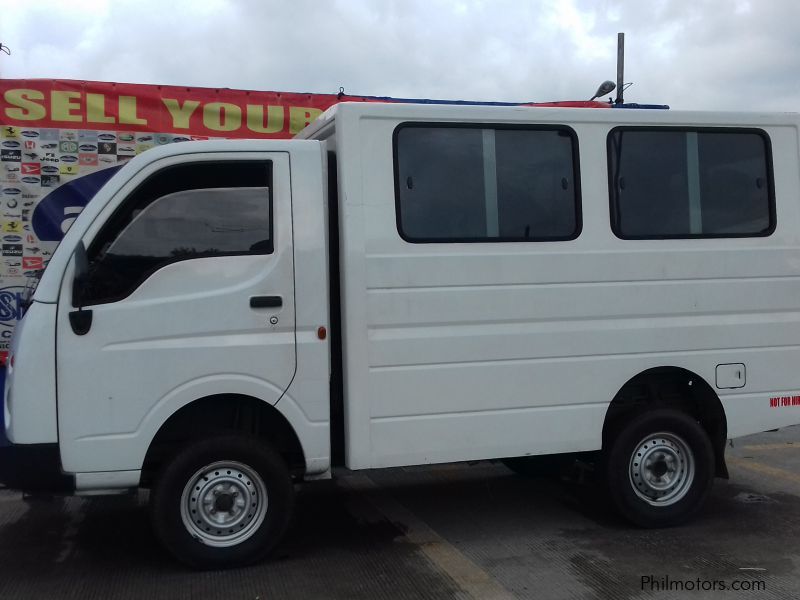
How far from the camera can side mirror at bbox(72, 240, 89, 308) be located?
4.29 metres

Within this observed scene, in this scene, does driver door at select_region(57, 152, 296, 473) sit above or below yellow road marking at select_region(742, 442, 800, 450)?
above

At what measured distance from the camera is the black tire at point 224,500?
447cm

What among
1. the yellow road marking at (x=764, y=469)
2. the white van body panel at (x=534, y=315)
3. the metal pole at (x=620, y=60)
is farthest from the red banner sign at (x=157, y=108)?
the metal pole at (x=620, y=60)

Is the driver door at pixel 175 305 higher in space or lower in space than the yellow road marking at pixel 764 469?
higher

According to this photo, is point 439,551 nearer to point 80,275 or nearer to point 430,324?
point 430,324

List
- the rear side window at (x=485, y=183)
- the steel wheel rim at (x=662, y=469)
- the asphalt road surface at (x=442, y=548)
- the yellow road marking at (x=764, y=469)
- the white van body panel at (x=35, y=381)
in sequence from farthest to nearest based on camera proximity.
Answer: the yellow road marking at (x=764, y=469)
the steel wheel rim at (x=662, y=469)
the rear side window at (x=485, y=183)
the asphalt road surface at (x=442, y=548)
the white van body panel at (x=35, y=381)

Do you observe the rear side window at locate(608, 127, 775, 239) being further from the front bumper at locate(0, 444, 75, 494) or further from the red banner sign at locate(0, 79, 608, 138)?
the front bumper at locate(0, 444, 75, 494)

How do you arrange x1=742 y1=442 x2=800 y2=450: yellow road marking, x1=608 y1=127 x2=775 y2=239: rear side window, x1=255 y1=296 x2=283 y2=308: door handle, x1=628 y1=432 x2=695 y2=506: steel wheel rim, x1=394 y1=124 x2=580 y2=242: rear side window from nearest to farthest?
1. x1=255 y1=296 x2=283 y2=308: door handle
2. x1=394 y1=124 x2=580 y2=242: rear side window
3. x1=608 y1=127 x2=775 y2=239: rear side window
4. x1=628 y1=432 x2=695 y2=506: steel wheel rim
5. x1=742 y1=442 x2=800 y2=450: yellow road marking

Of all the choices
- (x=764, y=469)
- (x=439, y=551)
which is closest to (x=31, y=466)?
(x=439, y=551)

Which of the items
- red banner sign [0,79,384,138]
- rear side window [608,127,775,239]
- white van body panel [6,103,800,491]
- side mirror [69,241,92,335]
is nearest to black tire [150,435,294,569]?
white van body panel [6,103,800,491]

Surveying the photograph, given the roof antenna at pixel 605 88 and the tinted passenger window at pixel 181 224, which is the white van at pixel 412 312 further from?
the roof antenna at pixel 605 88

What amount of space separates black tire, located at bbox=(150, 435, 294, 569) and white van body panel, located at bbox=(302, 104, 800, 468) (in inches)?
20.4

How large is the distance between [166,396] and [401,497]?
Result: 2489 mm

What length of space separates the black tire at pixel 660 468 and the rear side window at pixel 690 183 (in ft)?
4.11
